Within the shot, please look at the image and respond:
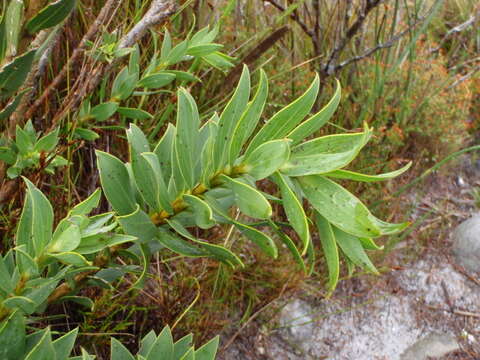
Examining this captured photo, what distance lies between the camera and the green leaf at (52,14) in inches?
27.2

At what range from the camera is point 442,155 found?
279cm

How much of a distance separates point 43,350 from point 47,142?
43 centimetres

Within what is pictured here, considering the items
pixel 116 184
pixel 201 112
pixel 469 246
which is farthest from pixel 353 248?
pixel 469 246

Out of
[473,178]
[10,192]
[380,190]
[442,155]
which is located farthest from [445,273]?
[10,192]

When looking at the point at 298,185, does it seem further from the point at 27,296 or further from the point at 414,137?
the point at 414,137

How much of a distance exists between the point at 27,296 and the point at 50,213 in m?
0.12

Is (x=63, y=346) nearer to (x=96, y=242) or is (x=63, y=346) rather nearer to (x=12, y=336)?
(x=12, y=336)

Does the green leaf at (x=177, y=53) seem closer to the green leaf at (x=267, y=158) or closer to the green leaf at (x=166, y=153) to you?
the green leaf at (x=166, y=153)

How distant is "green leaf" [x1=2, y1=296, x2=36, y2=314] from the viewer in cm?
66

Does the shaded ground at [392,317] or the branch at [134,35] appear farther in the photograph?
the shaded ground at [392,317]

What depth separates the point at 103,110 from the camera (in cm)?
111

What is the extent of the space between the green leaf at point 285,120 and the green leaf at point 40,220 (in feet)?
0.94

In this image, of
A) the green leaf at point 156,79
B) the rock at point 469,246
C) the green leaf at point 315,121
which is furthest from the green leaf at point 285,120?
the rock at point 469,246

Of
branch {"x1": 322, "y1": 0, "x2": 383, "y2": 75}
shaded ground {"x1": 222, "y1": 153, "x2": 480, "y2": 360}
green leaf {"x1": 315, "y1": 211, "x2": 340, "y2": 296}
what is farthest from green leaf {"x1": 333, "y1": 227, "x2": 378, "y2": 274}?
branch {"x1": 322, "y1": 0, "x2": 383, "y2": 75}
